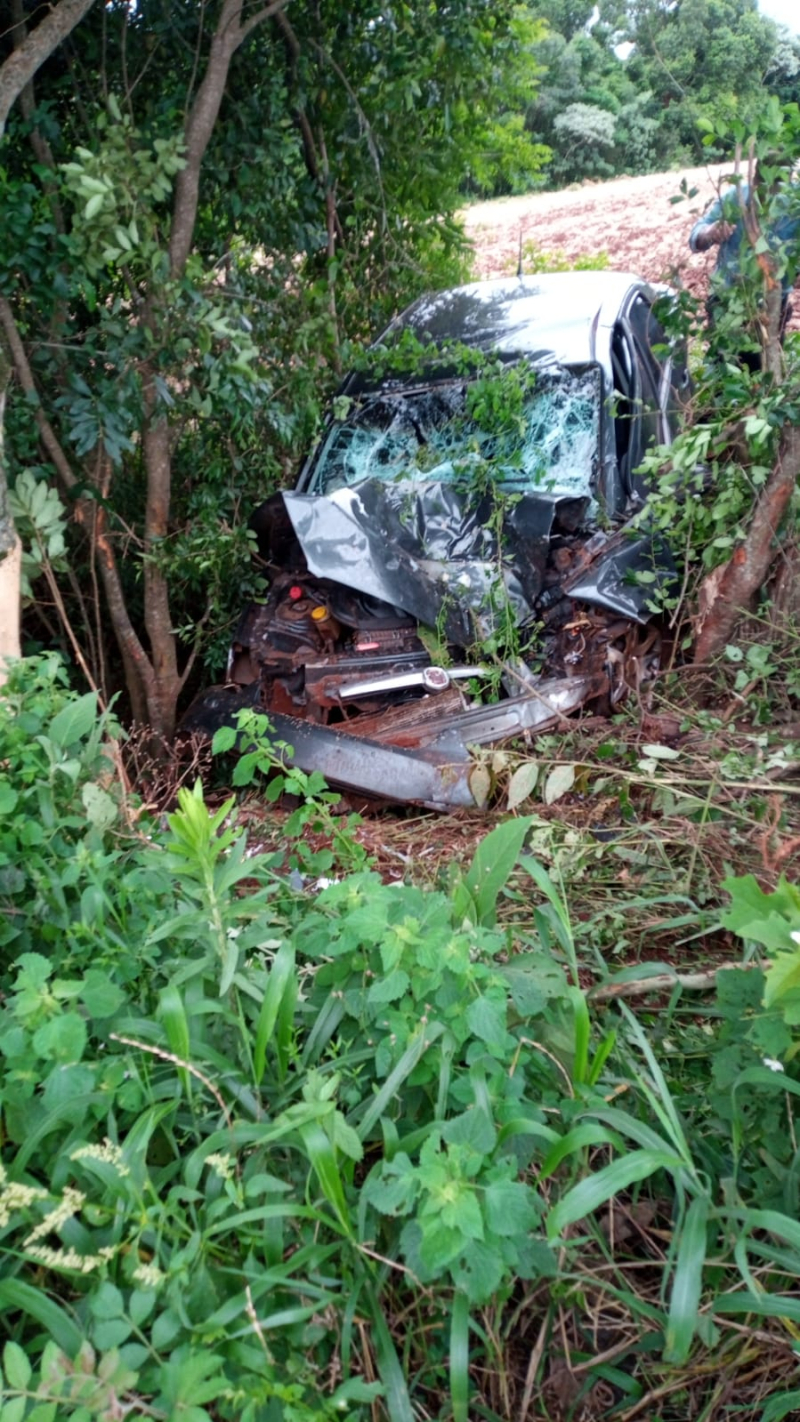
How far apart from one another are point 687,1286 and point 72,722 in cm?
162

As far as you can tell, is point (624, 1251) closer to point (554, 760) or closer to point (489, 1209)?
point (489, 1209)

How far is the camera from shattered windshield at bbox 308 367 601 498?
4.27 metres

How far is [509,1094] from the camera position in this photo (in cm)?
156

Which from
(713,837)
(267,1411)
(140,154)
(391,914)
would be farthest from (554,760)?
(140,154)

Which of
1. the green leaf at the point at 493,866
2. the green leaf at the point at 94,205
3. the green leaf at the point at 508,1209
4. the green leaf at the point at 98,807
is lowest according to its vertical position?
the green leaf at the point at 508,1209

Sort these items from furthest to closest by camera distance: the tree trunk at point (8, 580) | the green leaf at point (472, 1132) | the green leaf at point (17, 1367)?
the tree trunk at point (8, 580) → the green leaf at point (472, 1132) → the green leaf at point (17, 1367)

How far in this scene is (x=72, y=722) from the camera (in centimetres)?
217

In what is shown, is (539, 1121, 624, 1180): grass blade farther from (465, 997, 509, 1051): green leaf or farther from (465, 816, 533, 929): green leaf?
(465, 816, 533, 929): green leaf

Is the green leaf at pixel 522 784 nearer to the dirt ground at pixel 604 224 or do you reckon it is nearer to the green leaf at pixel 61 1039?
the green leaf at pixel 61 1039

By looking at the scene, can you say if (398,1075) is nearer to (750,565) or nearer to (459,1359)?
(459,1359)

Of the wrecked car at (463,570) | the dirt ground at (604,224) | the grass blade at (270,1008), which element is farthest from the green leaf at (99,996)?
the dirt ground at (604,224)

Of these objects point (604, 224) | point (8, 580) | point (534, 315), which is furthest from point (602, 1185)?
point (604, 224)

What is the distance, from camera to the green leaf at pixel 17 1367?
1175mm

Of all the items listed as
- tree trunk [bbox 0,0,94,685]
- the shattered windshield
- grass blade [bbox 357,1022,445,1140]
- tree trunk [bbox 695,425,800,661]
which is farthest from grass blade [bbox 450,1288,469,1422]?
the shattered windshield
